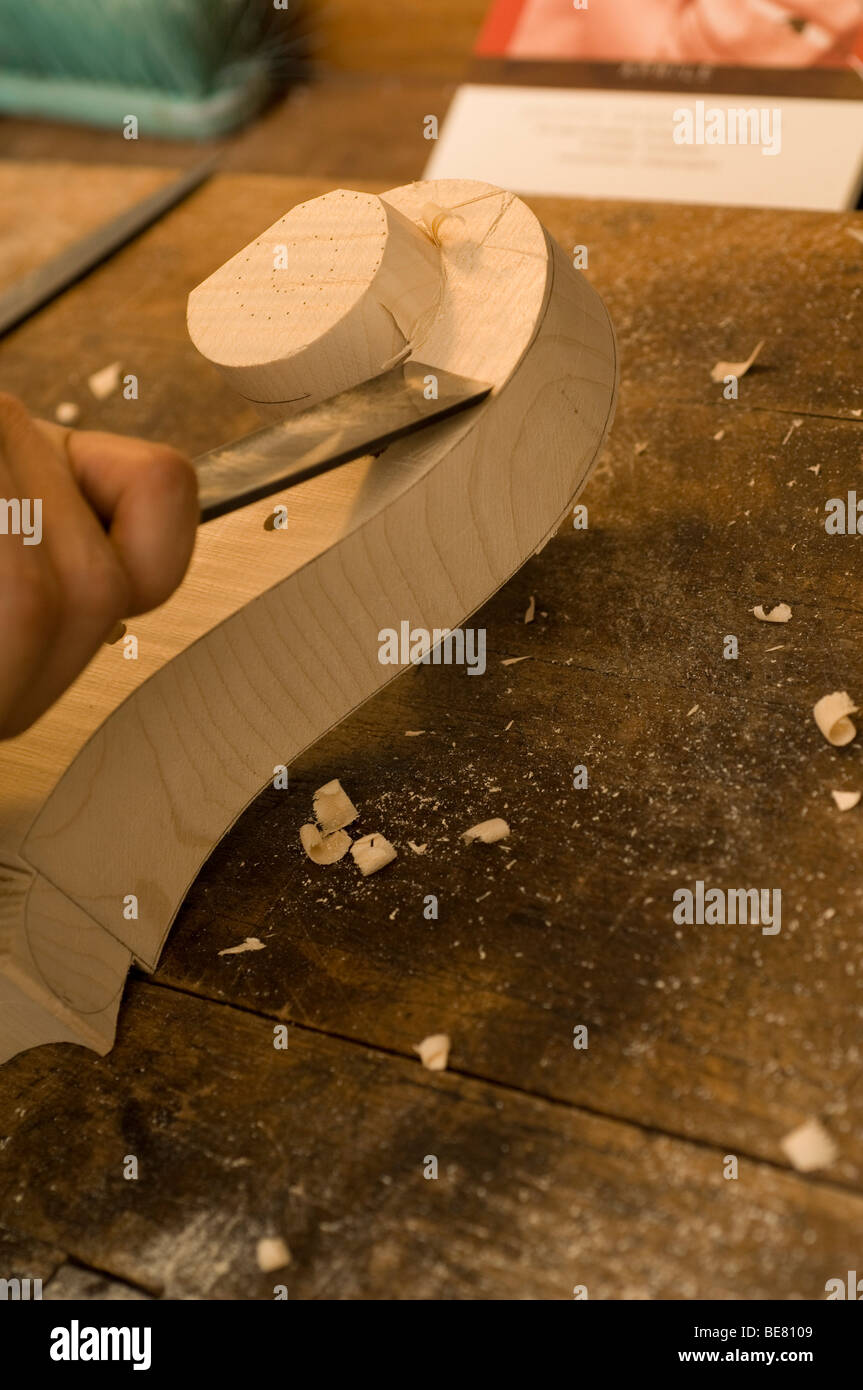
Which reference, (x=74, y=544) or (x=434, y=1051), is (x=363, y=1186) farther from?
(x=74, y=544)

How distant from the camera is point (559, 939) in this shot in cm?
73

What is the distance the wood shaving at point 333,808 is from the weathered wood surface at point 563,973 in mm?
14

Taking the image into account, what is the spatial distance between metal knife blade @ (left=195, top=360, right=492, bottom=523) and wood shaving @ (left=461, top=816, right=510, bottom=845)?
0.26 m

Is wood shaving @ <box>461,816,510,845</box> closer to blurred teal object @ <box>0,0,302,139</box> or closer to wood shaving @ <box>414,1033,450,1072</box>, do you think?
wood shaving @ <box>414,1033,450,1072</box>

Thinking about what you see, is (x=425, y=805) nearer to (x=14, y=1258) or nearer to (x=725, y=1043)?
(x=725, y=1043)

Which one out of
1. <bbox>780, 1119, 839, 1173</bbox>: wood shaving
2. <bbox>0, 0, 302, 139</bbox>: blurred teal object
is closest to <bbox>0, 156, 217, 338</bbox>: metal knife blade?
<bbox>0, 0, 302, 139</bbox>: blurred teal object

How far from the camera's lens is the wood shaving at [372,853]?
31.3 inches

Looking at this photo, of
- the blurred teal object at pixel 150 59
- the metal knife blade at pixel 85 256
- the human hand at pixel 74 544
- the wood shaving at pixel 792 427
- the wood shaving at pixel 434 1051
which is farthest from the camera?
the blurred teal object at pixel 150 59

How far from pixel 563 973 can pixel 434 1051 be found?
0.30 ft

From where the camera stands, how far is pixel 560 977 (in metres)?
0.71

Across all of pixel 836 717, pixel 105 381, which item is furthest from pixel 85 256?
pixel 836 717

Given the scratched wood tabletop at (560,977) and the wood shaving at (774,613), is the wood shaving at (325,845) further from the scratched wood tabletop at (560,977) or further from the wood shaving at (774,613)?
the wood shaving at (774,613)

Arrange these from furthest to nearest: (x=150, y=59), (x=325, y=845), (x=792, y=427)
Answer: (x=150, y=59) → (x=792, y=427) → (x=325, y=845)

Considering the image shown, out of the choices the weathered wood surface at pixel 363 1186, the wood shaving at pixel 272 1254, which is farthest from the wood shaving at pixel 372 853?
the wood shaving at pixel 272 1254
